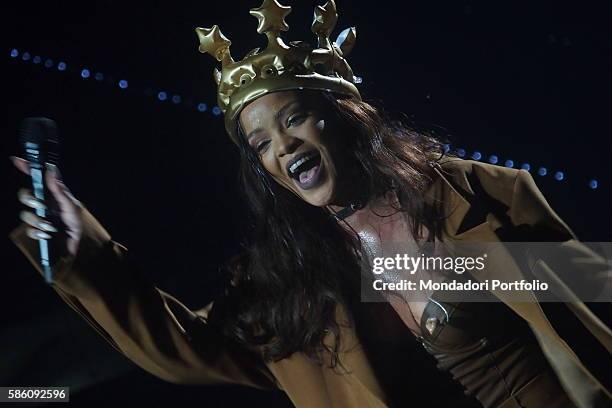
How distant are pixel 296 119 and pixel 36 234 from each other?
25.0 inches

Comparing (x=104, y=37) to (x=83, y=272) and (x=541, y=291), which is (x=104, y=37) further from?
(x=541, y=291)

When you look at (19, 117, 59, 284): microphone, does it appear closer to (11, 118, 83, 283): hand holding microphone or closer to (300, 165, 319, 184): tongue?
(11, 118, 83, 283): hand holding microphone

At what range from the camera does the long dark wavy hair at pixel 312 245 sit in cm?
171

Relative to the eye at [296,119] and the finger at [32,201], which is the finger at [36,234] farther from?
the eye at [296,119]

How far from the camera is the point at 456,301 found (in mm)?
1652

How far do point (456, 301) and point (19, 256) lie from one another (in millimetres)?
1146

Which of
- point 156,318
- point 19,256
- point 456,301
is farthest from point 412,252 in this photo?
point 19,256

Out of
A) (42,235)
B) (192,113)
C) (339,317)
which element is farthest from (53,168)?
(339,317)

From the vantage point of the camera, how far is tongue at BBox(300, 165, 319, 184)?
5.57 ft

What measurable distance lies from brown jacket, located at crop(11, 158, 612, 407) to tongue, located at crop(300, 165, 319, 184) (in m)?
0.27

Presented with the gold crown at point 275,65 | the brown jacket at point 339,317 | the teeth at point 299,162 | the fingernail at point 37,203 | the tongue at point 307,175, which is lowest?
the brown jacket at point 339,317

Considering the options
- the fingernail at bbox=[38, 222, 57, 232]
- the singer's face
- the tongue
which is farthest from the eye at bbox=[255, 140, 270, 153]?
the fingernail at bbox=[38, 222, 57, 232]

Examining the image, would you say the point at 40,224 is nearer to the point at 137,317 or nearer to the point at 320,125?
the point at 137,317

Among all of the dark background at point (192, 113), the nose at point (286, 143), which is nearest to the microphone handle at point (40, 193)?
the dark background at point (192, 113)
